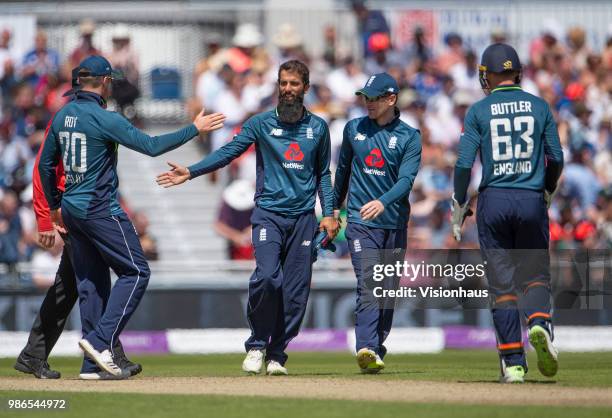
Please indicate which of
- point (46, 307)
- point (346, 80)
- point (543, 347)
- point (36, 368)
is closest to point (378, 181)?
point (543, 347)

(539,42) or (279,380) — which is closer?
(279,380)

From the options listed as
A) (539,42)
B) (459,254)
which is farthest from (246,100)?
(459,254)

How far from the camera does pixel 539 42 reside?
23.9 m

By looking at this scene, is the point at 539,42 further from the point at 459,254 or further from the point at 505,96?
the point at 505,96

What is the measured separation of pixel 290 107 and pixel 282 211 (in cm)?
91

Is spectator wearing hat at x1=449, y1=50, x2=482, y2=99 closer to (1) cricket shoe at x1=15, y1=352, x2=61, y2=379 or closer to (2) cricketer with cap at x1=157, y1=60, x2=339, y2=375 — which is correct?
(2) cricketer with cap at x1=157, y1=60, x2=339, y2=375

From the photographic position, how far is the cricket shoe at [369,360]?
37.3ft

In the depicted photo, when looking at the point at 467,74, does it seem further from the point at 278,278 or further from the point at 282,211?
the point at 278,278

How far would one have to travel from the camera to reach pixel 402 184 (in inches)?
453

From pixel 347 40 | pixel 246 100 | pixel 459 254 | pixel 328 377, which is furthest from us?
pixel 347 40

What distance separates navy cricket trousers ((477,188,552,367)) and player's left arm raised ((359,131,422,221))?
1.00 m

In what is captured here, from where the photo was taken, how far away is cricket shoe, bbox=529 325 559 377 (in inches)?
393

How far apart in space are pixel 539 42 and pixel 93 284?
14.6 metres

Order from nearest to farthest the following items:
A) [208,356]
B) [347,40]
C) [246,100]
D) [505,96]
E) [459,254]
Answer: [505,96] → [459,254] → [208,356] → [246,100] → [347,40]
